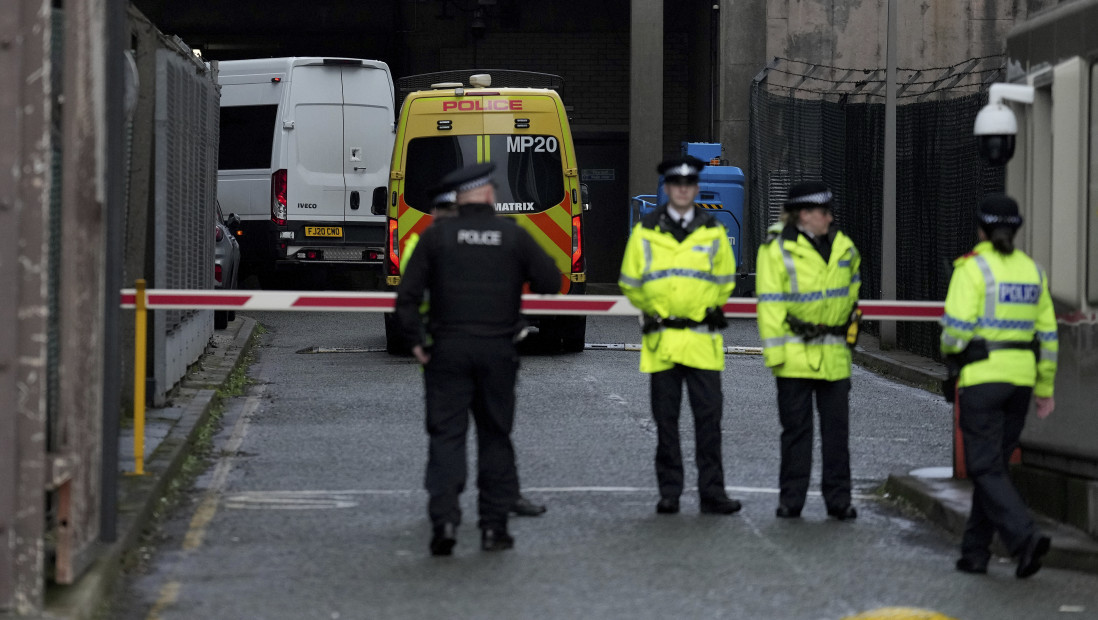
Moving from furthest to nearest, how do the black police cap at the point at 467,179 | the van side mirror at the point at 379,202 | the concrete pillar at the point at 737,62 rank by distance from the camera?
the concrete pillar at the point at 737,62 → the van side mirror at the point at 379,202 → the black police cap at the point at 467,179

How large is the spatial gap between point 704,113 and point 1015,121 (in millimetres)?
22787

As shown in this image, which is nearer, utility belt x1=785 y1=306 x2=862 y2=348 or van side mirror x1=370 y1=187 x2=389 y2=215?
utility belt x1=785 y1=306 x2=862 y2=348

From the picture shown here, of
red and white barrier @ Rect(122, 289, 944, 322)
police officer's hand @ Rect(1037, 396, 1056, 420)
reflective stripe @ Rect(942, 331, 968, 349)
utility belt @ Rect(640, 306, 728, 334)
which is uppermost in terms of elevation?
red and white barrier @ Rect(122, 289, 944, 322)

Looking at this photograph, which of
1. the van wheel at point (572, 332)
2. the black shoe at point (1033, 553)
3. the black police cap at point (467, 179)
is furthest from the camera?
the van wheel at point (572, 332)

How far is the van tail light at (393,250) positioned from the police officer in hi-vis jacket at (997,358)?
33.4 feet

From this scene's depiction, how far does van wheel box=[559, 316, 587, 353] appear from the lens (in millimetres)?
17391

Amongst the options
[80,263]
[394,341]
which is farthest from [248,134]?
[80,263]

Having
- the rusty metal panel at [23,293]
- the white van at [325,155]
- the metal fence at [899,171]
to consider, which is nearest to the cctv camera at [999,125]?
the rusty metal panel at [23,293]

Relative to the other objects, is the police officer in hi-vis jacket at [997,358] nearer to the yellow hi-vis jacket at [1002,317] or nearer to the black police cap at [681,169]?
the yellow hi-vis jacket at [1002,317]

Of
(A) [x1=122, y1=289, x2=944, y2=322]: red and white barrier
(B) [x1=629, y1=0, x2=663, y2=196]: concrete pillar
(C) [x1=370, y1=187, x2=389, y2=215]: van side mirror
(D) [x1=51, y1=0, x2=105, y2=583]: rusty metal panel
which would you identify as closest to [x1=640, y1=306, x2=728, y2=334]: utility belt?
(A) [x1=122, y1=289, x2=944, y2=322]: red and white barrier

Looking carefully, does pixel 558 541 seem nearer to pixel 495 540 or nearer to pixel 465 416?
pixel 495 540

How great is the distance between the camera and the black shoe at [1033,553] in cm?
691

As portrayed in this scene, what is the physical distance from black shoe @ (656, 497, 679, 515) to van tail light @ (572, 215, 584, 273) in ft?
28.4

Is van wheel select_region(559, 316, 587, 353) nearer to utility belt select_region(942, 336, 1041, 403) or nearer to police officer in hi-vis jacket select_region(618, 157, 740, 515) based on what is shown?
police officer in hi-vis jacket select_region(618, 157, 740, 515)
